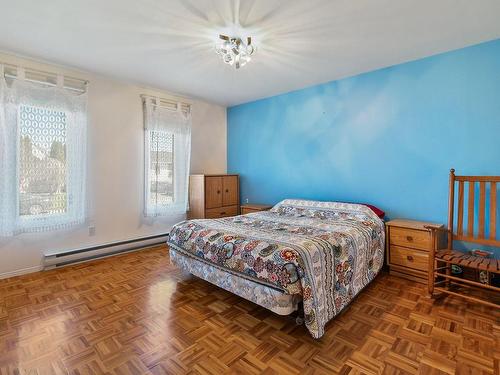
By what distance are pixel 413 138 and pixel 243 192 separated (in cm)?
288

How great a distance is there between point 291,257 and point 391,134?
7.46 ft

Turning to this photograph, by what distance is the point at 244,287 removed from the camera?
2.17 meters

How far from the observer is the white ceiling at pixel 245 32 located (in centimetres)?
205

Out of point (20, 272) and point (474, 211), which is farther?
point (20, 272)

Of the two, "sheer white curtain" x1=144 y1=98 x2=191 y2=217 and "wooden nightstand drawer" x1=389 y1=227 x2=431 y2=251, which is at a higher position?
"sheer white curtain" x1=144 y1=98 x2=191 y2=217

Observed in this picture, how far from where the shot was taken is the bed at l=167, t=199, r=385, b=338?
1857mm

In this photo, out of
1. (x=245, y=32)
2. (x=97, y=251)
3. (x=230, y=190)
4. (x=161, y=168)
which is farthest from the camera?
(x=230, y=190)

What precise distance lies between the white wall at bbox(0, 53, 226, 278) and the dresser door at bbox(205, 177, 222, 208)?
0.78 m

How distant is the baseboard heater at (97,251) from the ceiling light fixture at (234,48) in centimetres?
286

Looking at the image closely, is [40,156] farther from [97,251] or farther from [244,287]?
[244,287]

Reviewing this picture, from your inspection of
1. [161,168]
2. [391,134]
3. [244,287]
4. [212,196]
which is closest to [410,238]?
[391,134]

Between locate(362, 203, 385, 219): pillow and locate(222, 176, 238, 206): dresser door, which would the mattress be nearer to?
locate(362, 203, 385, 219): pillow

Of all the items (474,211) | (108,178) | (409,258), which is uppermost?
(108,178)

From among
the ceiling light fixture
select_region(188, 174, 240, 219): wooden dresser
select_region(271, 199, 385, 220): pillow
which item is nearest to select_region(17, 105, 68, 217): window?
select_region(188, 174, 240, 219): wooden dresser
